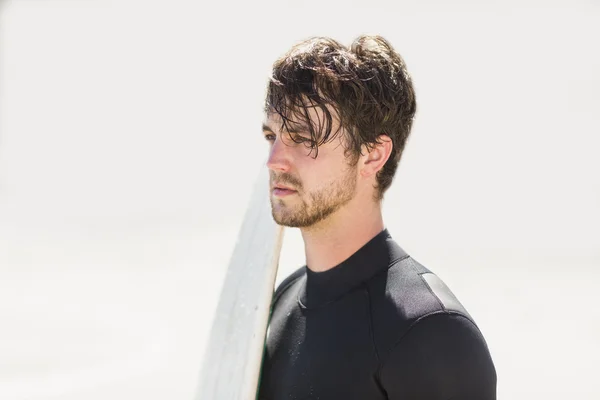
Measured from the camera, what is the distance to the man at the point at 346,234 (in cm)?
183

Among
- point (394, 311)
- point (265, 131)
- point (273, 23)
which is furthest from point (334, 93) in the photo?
point (273, 23)

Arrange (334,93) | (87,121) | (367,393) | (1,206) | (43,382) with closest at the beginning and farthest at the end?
1. (367,393)
2. (334,93)
3. (43,382)
4. (1,206)
5. (87,121)

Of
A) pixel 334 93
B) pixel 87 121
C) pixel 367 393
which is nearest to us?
pixel 367 393

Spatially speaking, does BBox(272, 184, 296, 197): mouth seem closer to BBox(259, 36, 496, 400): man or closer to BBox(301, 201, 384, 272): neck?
BBox(259, 36, 496, 400): man

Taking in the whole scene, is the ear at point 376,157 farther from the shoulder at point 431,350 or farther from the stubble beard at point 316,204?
the shoulder at point 431,350

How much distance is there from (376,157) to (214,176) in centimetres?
904

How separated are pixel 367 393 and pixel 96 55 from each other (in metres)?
15.3

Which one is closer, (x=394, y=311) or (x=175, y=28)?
(x=394, y=311)

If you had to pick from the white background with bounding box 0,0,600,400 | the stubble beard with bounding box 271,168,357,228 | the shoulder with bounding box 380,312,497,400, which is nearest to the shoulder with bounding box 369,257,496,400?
the shoulder with bounding box 380,312,497,400

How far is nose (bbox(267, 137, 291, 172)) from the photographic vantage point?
204 cm

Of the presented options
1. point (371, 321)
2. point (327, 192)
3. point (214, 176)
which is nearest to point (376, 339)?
point (371, 321)

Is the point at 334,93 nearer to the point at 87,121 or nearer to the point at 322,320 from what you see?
the point at 322,320

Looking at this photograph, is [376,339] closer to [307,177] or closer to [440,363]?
[440,363]

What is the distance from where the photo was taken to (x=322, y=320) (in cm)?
208
